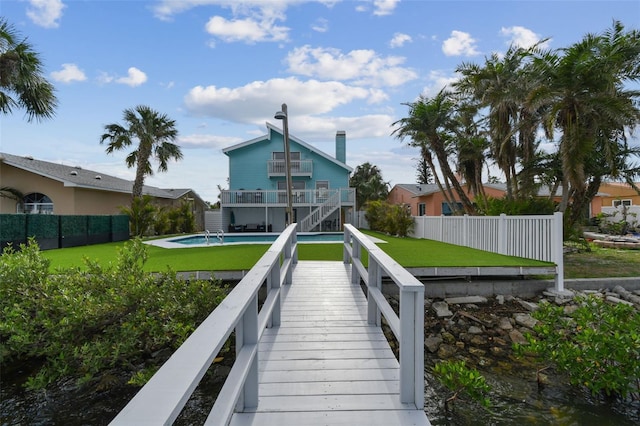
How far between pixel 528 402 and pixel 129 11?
1213cm

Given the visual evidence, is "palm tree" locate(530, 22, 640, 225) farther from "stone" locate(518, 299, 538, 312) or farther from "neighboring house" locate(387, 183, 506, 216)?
"neighboring house" locate(387, 183, 506, 216)

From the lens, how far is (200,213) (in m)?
31.6

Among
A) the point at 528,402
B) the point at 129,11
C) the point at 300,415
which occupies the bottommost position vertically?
the point at 528,402

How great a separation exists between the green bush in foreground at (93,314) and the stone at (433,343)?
333 cm

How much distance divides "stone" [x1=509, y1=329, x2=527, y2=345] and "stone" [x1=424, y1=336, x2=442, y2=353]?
1197mm

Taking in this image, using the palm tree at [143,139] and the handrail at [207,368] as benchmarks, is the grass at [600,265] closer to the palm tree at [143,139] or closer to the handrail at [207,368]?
the handrail at [207,368]

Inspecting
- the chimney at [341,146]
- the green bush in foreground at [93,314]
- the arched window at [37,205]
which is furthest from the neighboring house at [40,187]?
the chimney at [341,146]

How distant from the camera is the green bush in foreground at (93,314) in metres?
4.46

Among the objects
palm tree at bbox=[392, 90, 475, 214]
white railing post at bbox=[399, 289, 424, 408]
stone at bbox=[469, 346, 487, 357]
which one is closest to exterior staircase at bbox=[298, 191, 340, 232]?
palm tree at bbox=[392, 90, 475, 214]

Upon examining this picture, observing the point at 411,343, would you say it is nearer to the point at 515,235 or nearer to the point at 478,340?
the point at 478,340

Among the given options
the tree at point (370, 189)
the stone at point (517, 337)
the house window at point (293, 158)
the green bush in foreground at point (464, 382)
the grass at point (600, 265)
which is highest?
the house window at point (293, 158)

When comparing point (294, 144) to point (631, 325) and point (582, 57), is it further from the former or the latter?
point (631, 325)

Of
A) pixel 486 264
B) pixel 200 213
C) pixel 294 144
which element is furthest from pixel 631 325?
pixel 200 213

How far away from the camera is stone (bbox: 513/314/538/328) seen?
21.0 feet
